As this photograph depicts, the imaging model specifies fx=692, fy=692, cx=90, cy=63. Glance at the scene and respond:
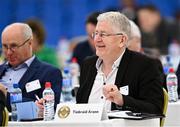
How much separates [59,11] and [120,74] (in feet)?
40.4

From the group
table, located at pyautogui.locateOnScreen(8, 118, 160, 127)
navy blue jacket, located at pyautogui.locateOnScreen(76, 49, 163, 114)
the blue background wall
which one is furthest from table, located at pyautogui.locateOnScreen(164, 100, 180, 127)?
the blue background wall

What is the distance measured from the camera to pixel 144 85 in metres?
5.80

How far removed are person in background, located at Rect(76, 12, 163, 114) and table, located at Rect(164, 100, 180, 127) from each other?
58 centimetres

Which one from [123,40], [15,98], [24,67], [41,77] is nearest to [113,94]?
[123,40]

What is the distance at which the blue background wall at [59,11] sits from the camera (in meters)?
17.9

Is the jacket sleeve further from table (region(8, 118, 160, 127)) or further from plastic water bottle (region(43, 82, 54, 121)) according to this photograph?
plastic water bottle (region(43, 82, 54, 121))

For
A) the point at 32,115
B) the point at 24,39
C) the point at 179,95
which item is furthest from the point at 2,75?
the point at 179,95

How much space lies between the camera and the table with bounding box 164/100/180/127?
6355 mm

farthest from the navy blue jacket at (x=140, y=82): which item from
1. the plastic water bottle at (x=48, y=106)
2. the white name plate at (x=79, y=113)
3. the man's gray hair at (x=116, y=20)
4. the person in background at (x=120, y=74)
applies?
the plastic water bottle at (x=48, y=106)

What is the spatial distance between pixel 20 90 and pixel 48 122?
1045 mm

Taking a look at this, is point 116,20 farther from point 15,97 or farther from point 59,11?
point 59,11

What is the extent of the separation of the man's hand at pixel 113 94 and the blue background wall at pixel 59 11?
1230 cm

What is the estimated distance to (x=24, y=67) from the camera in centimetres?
679

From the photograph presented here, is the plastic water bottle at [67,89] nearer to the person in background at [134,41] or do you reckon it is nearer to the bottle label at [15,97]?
the person in background at [134,41]
